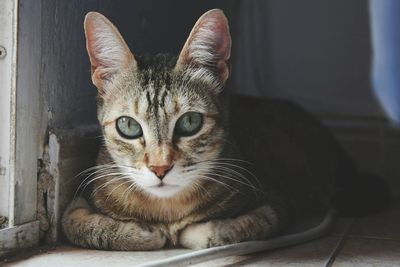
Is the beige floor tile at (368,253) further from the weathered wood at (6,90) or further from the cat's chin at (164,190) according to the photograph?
the weathered wood at (6,90)

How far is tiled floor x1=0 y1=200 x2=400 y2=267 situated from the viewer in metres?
1.46

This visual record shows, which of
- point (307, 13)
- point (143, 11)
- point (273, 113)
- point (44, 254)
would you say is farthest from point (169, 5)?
point (44, 254)

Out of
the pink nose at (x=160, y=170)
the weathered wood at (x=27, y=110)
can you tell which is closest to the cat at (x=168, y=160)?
the pink nose at (x=160, y=170)

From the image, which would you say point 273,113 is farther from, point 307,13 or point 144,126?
point 144,126

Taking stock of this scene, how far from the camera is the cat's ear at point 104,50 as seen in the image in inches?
56.5

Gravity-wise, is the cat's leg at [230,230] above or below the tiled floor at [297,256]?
above

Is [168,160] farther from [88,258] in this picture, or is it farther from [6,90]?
[6,90]

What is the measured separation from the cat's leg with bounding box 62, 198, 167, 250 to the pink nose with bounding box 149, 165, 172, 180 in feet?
0.60

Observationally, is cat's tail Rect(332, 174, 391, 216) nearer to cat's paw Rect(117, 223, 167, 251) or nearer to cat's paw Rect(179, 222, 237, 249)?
cat's paw Rect(179, 222, 237, 249)

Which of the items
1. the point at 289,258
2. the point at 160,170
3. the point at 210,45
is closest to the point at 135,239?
the point at 160,170

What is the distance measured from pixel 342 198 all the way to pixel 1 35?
104 centimetres

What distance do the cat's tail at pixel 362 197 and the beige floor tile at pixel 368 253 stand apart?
218 mm

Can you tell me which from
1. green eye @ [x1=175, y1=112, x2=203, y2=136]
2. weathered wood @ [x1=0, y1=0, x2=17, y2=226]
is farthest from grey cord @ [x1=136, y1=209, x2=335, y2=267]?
weathered wood @ [x1=0, y1=0, x2=17, y2=226]

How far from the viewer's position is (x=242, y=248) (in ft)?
4.91
